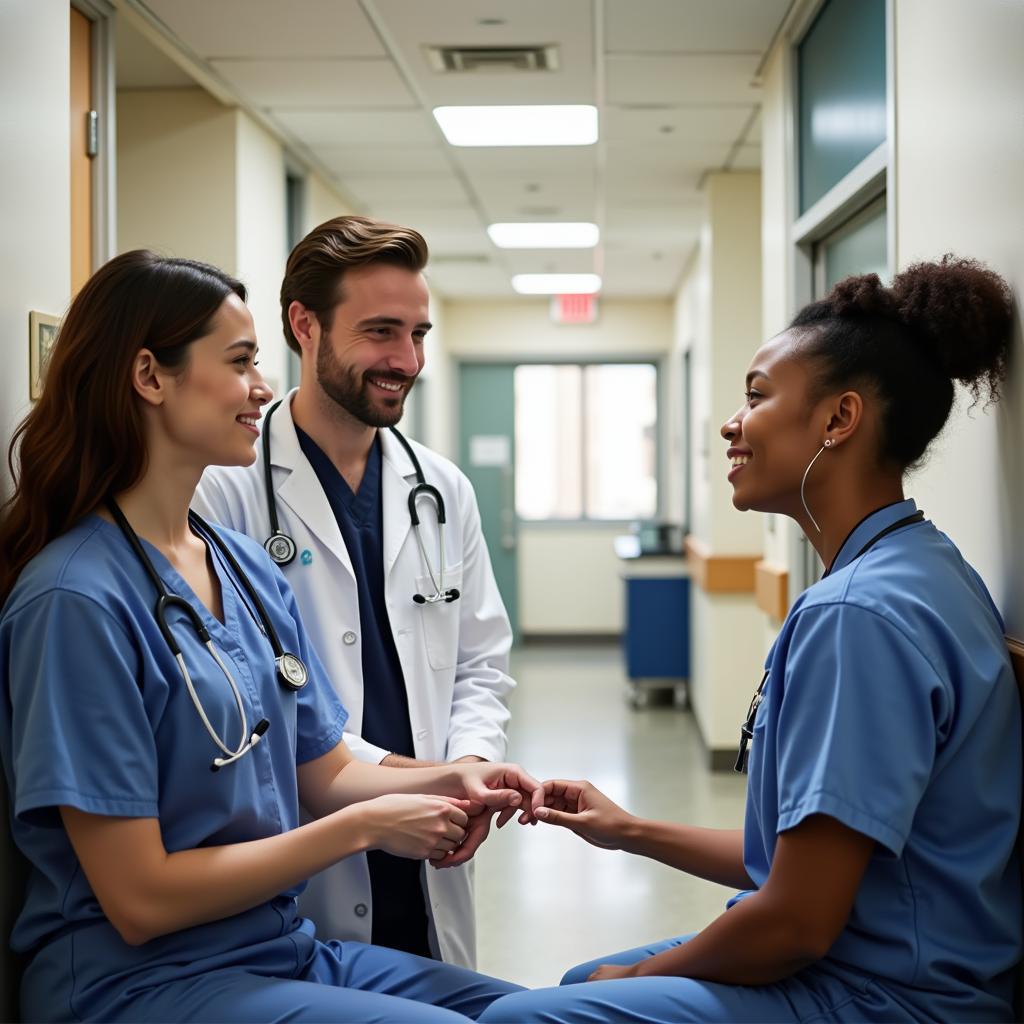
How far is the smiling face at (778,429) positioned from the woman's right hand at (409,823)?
1.87 ft

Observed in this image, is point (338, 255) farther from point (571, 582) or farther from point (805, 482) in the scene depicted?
point (571, 582)

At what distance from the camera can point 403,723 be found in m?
1.98

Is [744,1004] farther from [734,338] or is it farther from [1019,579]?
[734,338]

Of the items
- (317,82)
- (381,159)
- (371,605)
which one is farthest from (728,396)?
(371,605)

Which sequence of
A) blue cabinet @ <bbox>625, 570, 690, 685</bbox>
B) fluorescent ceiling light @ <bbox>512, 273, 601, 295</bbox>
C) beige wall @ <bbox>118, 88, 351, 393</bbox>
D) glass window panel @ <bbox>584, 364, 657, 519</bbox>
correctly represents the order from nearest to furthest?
1. beige wall @ <bbox>118, 88, 351, 393</bbox>
2. blue cabinet @ <bbox>625, 570, 690, 685</bbox>
3. fluorescent ceiling light @ <bbox>512, 273, 601, 295</bbox>
4. glass window panel @ <bbox>584, 364, 657, 519</bbox>

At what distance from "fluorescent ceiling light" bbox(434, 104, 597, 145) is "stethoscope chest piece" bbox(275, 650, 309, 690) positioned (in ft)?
10.2

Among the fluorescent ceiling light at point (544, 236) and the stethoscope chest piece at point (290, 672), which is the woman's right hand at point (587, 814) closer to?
the stethoscope chest piece at point (290, 672)

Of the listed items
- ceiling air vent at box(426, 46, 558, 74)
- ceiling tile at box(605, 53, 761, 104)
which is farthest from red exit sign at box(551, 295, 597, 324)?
ceiling air vent at box(426, 46, 558, 74)

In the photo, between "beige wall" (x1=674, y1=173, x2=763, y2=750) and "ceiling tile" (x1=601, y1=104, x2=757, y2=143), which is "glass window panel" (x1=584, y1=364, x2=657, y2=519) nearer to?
"beige wall" (x1=674, y1=173, x2=763, y2=750)

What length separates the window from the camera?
9867 mm

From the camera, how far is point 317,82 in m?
3.94

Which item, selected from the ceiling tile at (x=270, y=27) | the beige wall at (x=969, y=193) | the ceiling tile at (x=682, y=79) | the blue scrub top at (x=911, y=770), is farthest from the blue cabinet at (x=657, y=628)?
the blue scrub top at (x=911, y=770)

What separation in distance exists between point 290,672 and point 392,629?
0.40m

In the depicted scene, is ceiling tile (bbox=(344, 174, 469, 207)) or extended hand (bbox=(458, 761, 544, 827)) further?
ceiling tile (bbox=(344, 174, 469, 207))
